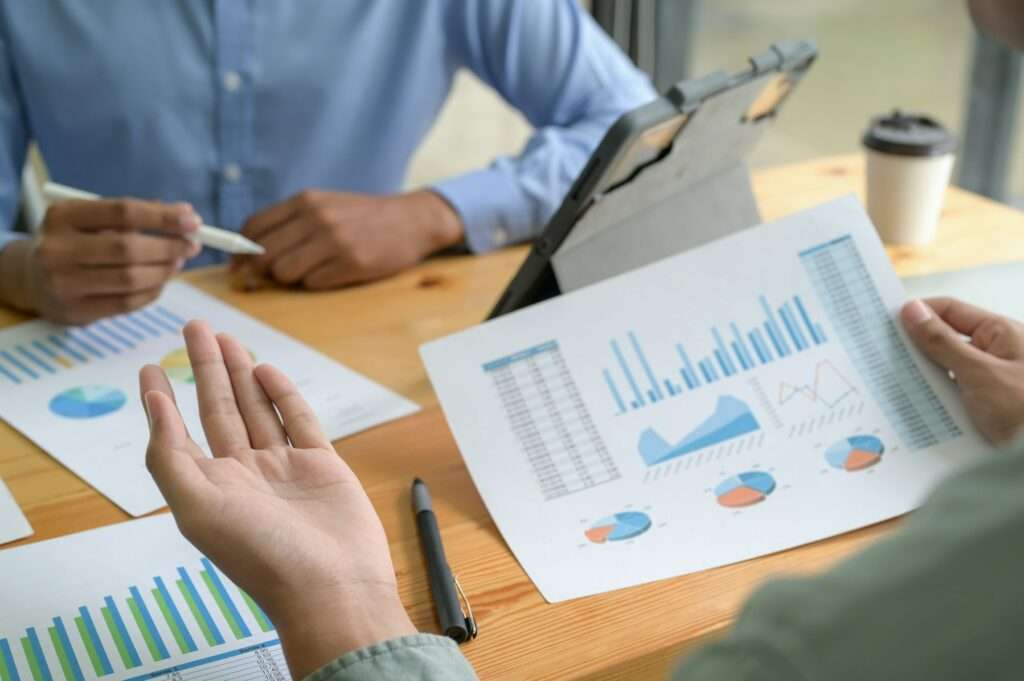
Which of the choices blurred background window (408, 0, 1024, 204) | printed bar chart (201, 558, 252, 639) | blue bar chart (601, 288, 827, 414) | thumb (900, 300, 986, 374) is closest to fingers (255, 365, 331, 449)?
printed bar chart (201, 558, 252, 639)

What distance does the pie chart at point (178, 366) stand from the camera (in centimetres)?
101

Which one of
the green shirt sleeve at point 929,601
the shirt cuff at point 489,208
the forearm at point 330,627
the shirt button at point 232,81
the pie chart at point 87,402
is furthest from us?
the shirt button at point 232,81

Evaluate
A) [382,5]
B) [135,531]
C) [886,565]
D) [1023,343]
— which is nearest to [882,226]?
[1023,343]

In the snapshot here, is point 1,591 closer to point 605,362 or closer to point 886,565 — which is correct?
point 605,362

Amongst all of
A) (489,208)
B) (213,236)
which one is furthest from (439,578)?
(489,208)

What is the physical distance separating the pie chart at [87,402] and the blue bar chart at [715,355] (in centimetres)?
41

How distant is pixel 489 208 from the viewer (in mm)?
1300

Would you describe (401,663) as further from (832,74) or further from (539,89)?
(832,74)

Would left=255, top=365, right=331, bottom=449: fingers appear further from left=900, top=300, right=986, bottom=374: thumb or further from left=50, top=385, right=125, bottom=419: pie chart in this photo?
left=900, top=300, right=986, bottom=374: thumb

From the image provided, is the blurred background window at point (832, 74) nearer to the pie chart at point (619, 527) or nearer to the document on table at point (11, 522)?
the pie chart at point (619, 527)

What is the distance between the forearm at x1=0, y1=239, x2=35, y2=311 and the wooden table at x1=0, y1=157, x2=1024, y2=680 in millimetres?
19

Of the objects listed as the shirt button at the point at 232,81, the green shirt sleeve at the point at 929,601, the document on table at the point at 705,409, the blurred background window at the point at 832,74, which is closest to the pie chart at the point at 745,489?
the document on table at the point at 705,409

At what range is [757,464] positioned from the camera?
84 centimetres

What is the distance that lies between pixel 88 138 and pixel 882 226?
928mm
